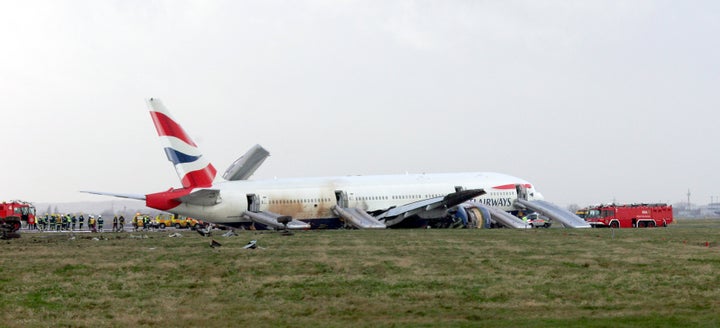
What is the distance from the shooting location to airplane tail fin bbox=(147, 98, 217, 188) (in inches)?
2159

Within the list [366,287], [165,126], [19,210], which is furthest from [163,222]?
[366,287]

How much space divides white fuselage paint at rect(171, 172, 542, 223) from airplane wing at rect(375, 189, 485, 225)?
136cm

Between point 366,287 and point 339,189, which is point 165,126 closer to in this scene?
point 339,189

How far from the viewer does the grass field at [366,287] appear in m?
16.3

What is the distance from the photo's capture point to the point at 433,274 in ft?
76.2

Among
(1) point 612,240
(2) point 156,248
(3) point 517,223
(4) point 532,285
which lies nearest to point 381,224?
(3) point 517,223

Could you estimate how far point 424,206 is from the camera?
193ft

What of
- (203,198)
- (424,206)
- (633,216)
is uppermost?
(203,198)

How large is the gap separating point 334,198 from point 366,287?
3906 centimetres

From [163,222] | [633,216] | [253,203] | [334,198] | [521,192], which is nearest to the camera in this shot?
[253,203]

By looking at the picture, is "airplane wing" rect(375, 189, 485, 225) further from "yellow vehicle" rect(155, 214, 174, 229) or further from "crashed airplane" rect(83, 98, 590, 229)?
"yellow vehicle" rect(155, 214, 174, 229)

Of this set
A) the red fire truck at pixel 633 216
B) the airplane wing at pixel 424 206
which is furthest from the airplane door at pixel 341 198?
the red fire truck at pixel 633 216

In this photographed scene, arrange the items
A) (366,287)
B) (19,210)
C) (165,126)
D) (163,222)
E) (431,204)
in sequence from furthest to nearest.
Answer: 1. (163,222)
2. (19,210)
3. (431,204)
4. (165,126)
5. (366,287)

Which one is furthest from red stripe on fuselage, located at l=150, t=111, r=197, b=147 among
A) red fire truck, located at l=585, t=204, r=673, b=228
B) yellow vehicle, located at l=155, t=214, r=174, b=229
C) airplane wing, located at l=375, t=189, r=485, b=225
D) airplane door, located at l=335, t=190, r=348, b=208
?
yellow vehicle, located at l=155, t=214, r=174, b=229
